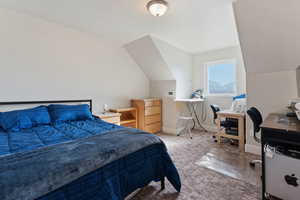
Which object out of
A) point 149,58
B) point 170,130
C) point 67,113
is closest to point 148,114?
point 170,130

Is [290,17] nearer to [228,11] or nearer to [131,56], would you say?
[228,11]

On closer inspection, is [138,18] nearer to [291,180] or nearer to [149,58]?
[149,58]

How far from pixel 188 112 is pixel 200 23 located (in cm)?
266

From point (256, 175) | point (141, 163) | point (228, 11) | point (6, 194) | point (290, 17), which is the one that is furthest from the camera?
point (228, 11)

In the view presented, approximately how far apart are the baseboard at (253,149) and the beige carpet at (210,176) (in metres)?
0.14

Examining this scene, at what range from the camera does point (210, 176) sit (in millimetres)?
2023

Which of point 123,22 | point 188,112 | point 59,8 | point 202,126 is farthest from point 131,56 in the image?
point 202,126

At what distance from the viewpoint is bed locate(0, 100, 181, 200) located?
0.89m

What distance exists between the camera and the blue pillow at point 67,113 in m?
2.41

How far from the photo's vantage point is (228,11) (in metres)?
2.24

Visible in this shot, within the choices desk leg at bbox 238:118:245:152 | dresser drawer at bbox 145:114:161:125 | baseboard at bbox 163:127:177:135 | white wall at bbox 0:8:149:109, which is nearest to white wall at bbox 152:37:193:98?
dresser drawer at bbox 145:114:161:125

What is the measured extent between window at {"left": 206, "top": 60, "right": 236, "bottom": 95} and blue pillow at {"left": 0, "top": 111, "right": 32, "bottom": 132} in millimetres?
4269

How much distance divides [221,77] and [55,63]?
4087mm

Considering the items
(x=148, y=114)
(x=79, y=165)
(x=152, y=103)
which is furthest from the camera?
(x=152, y=103)
